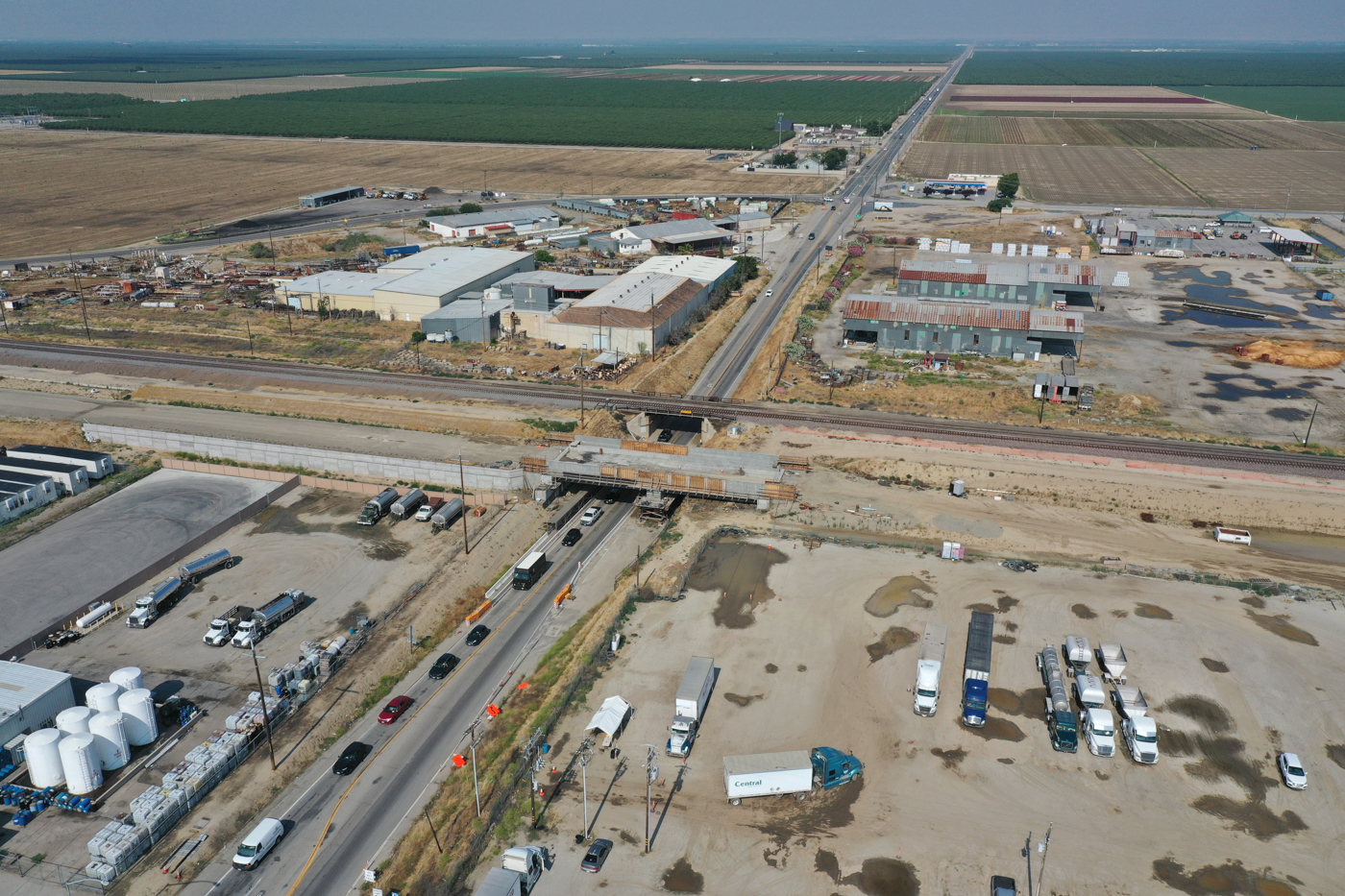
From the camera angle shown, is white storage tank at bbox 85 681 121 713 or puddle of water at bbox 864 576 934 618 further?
puddle of water at bbox 864 576 934 618

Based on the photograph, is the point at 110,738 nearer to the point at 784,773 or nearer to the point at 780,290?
the point at 784,773

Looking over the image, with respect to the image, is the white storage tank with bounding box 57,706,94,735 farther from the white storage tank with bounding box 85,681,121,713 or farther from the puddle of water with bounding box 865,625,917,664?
the puddle of water with bounding box 865,625,917,664

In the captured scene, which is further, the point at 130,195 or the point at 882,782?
the point at 130,195

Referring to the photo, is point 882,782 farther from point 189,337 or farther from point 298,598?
point 189,337

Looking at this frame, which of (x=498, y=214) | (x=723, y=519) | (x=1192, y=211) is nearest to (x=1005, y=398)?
(x=723, y=519)

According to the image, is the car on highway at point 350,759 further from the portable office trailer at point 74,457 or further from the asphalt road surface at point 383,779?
the portable office trailer at point 74,457

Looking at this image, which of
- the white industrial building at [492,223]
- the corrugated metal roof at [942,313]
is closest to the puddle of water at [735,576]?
the corrugated metal roof at [942,313]

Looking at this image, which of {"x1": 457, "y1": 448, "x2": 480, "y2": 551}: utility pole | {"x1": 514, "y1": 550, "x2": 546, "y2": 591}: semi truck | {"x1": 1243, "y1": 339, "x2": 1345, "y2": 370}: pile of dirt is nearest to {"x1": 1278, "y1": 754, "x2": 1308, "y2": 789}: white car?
{"x1": 514, "y1": 550, "x2": 546, "y2": 591}: semi truck
